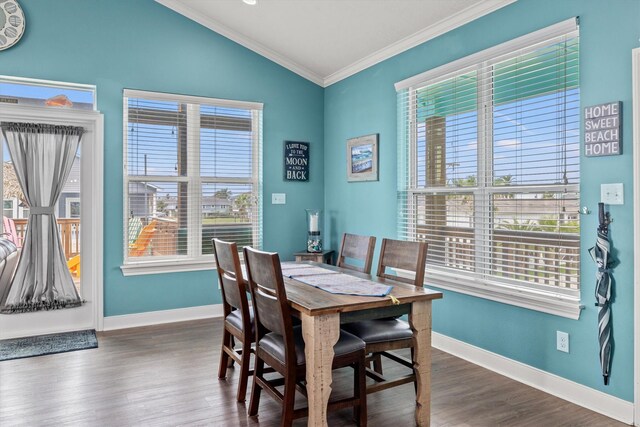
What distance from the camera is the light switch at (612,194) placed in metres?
2.47

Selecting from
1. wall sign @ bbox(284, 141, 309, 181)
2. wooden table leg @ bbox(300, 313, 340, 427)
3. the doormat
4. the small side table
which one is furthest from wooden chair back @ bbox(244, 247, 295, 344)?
wall sign @ bbox(284, 141, 309, 181)

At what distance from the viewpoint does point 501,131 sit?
3203 mm

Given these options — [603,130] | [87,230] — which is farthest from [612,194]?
[87,230]

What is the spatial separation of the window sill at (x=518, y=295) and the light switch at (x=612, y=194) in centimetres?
62

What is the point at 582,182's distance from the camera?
267 cm

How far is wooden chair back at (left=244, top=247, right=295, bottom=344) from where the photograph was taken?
212 cm

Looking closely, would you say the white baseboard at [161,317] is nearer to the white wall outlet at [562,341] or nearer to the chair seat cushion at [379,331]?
the chair seat cushion at [379,331]

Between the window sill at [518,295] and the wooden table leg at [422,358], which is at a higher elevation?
the window sill at [518,295]

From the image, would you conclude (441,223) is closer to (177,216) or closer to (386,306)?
(386,306)

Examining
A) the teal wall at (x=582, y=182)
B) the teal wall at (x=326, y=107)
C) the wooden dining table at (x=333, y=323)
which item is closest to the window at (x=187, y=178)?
the teal wall at (x=326, y=107)

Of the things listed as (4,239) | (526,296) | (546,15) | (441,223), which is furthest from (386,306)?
(4,239)

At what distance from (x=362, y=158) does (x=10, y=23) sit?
340 centimetres

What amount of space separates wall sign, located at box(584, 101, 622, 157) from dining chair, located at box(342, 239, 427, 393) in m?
1.13

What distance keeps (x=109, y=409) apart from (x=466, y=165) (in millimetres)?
2988
